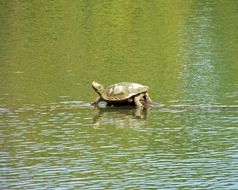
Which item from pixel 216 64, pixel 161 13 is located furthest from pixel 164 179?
pixel 161 13

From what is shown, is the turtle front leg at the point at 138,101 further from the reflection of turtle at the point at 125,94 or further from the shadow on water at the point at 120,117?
the shadow on water at the point at 120,117

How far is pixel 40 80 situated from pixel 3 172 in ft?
41.9

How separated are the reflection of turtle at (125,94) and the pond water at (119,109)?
1.00 ft

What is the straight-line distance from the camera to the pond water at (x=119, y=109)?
2025 centimetres

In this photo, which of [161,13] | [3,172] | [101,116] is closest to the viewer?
[3,172]

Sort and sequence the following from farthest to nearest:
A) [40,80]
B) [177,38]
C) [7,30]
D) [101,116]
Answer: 1. [7,30]
2. [177,38]
3. [40,80]
4. [101,116]

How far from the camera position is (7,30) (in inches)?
1944

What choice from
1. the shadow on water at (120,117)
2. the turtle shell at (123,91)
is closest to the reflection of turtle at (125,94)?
the turtle shell at (123,91)

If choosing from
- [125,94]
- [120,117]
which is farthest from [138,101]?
[120,117]

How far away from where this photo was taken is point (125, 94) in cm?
2722

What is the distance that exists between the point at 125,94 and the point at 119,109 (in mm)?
733

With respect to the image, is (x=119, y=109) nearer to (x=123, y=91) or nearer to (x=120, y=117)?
(x=123, y=91)

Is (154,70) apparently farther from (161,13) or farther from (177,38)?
(161,13)

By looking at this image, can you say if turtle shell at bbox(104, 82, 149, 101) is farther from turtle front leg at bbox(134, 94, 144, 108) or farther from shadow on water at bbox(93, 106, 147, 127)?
shadow on water at bbox(93, 106, 147, 127)
